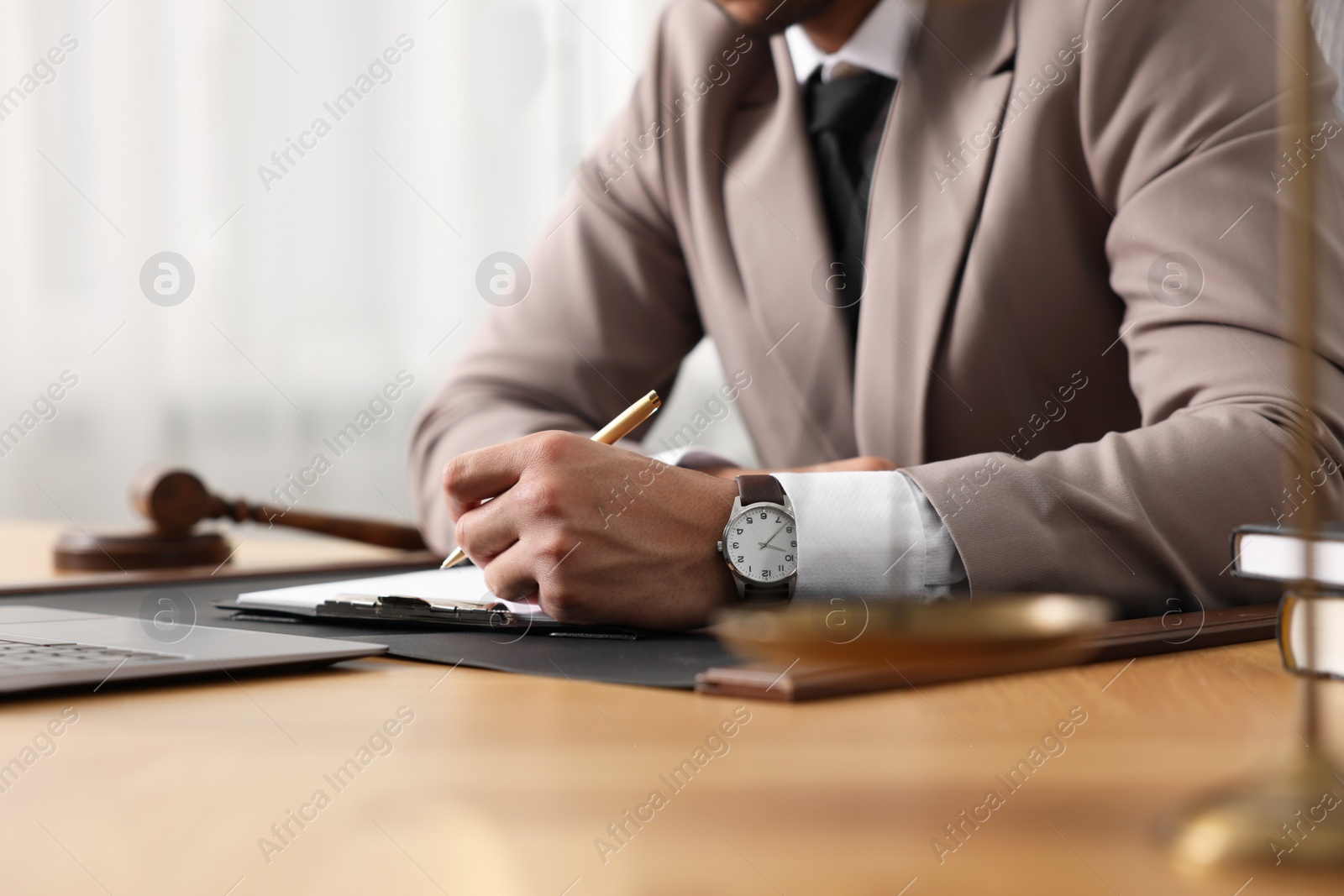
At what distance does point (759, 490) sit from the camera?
0.81 meters

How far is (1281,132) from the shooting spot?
3.39 feet

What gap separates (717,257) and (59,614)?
2.71 ft

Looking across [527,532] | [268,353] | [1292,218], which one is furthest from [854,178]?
[268,353]

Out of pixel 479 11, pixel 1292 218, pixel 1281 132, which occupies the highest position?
pixel 479 11

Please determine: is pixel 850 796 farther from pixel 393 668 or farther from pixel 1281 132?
Result: pixel 1281 132

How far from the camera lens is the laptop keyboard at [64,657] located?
61 centimetres
